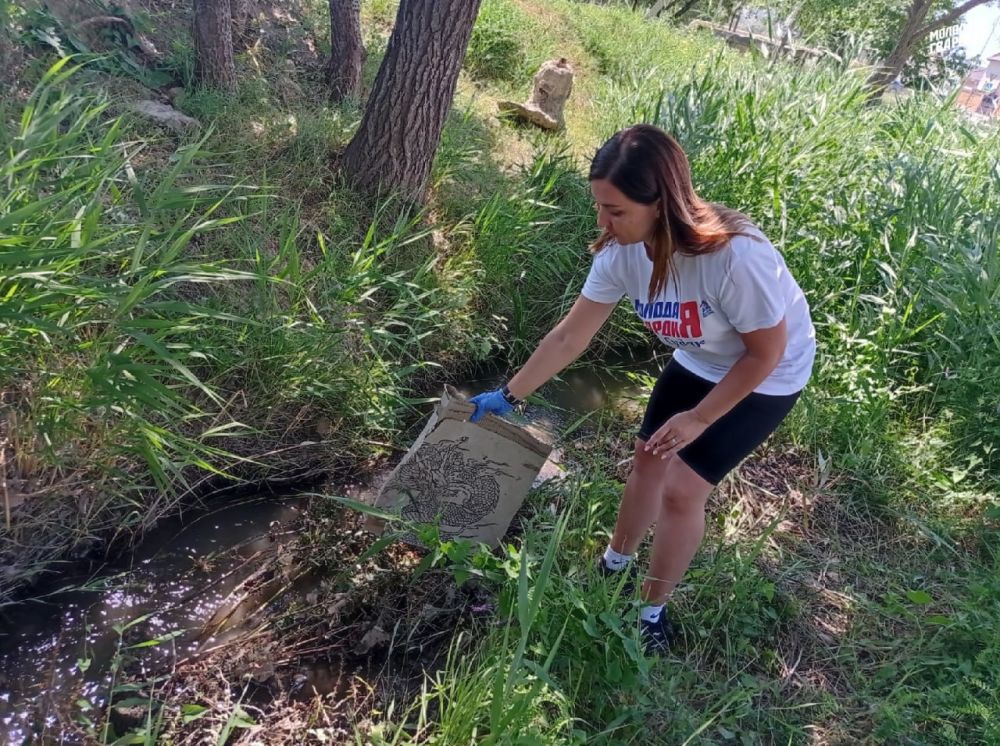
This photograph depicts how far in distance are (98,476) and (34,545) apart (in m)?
0.25

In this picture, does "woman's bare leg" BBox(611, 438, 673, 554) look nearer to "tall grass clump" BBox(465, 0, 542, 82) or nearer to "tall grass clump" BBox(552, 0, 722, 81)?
"tall grass clump" BBox(465, 0, 542, 82)

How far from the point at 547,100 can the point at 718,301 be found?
4.64 metres

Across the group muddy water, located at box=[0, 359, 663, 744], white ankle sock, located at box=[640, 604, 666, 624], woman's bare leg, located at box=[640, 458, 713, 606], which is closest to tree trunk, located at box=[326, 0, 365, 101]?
muddy water, located at box=[0, 359, 663, 744]

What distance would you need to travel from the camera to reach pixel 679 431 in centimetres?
186

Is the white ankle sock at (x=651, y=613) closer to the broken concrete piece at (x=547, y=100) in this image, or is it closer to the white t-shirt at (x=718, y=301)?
the white t-shirt at (x=718, y=301)

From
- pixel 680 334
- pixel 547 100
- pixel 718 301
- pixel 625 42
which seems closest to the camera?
pixel 718 301

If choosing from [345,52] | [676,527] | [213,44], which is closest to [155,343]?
[676,527]

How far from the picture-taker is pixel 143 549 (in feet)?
8.13

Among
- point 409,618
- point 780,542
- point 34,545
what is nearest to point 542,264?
point 780,542

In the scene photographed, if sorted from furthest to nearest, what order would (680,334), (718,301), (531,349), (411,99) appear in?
(531,349) → (411,99) → (680,334) → (718,301)

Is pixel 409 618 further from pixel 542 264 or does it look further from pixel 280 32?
pixel 280 32

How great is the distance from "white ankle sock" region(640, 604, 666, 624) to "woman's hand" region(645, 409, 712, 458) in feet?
1.86

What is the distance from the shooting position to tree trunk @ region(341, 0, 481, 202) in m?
3.63

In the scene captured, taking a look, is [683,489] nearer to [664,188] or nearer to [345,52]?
[664,188]
